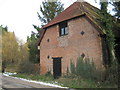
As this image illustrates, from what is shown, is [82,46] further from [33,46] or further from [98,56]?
[33,46]

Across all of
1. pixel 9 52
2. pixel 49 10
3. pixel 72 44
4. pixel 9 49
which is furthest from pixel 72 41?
pixel 9 49

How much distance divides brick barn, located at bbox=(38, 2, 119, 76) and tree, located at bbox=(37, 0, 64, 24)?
9852 millimetres

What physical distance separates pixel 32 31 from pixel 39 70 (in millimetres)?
12190

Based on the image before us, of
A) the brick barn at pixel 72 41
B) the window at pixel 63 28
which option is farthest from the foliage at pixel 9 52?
the window at pixel 63 28

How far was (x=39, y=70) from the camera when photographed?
19.9 meters

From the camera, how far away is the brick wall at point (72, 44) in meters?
13.6

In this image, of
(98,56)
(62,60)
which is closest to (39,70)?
(62,60)

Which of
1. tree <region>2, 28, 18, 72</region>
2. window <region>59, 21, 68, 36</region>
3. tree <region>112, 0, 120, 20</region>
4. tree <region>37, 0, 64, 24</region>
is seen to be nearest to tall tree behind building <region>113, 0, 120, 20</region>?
tree <region>112, 0, 120, 20</region>

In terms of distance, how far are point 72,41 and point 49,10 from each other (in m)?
14.9

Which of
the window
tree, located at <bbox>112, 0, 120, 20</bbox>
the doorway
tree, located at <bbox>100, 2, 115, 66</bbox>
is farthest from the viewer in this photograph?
the window

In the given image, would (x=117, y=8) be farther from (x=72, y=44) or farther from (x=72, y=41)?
(x=72, y=44)

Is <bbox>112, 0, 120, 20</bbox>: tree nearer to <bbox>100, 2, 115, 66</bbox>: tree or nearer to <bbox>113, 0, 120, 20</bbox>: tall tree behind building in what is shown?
<bbox>113, 0, 120, 20</bbox>: tall tree behind building

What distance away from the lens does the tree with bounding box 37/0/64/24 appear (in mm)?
28734

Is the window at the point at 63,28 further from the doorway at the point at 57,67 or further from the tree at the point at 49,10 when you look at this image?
the tree at the point at 49,10
